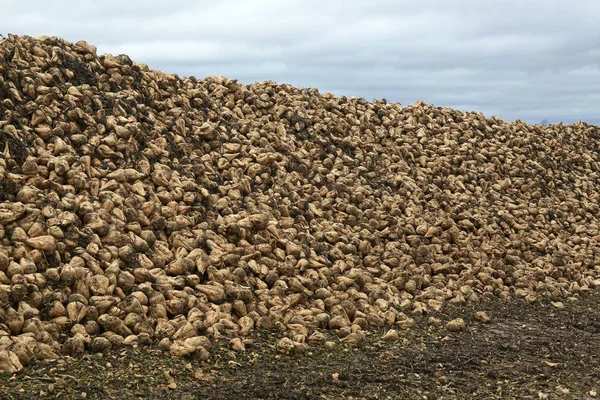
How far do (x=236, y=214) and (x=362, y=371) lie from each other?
2471mm

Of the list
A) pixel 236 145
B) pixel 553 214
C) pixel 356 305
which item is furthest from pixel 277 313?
pixel 553 214

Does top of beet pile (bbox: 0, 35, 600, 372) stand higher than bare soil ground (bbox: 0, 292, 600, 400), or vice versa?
top of beet pile (bbox: 0, 35, 600, 372)

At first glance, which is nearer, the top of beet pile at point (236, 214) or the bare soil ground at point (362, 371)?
the bare soil ground at point (362, 371)

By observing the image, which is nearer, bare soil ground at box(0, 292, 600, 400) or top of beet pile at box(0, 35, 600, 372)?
bare soil ground at box(0, 292, 600, 400)

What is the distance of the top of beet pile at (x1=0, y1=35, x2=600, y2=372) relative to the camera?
539 centimetres

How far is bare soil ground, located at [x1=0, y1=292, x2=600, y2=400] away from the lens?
4.52 m

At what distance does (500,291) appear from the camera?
303 inches

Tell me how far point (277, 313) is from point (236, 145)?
9.48 ft

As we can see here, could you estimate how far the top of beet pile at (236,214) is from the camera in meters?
5.39

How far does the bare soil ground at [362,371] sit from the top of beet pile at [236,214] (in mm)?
184

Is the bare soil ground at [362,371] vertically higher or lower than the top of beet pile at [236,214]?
lower

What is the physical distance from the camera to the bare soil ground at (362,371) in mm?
4520

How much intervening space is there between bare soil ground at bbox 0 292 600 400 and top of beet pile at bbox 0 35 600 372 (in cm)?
18

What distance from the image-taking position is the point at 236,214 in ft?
23.1
